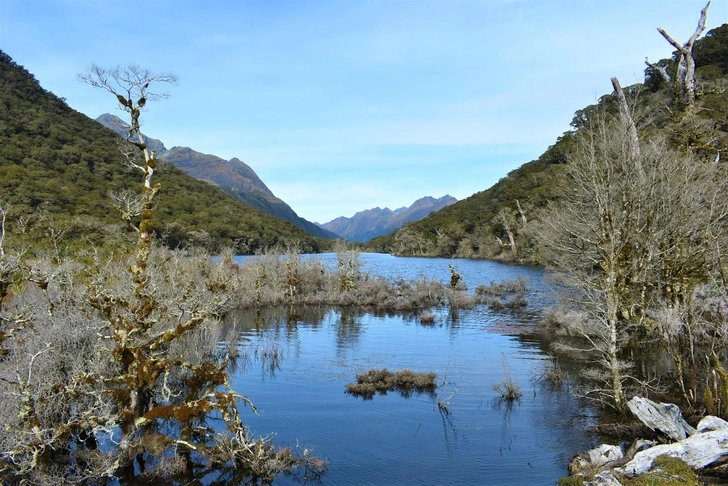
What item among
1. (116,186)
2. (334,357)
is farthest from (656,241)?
(116,186)

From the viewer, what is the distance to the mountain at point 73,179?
1905 inches

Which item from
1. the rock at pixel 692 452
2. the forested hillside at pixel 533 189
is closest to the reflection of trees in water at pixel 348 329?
the rock at pixel 692 452

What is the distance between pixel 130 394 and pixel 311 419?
5.85 m

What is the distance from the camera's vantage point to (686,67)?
1989 centimetres

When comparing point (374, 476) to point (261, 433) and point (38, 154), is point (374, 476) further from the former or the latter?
point (38, 154)

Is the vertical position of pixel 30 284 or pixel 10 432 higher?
pixel 30 284

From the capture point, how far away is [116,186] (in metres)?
66.7

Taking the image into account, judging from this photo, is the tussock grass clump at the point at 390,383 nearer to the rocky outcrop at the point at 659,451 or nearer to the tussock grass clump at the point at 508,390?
the tussock grass clump at the point at 508,390

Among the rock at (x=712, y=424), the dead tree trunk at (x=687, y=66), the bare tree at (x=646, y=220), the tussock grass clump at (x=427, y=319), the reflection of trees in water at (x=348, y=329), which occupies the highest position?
the dead tree trunk at (x=687, y=66)

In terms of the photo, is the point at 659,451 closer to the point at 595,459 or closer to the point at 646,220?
the point at 595,459

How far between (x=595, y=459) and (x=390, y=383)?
8.46 m

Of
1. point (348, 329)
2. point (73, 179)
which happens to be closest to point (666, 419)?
point (348, 329)

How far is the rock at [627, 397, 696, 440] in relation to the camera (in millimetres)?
10258

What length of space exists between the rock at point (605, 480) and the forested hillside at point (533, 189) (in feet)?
59.6
